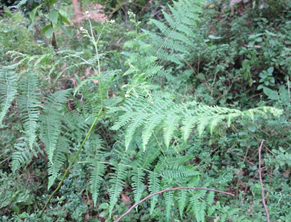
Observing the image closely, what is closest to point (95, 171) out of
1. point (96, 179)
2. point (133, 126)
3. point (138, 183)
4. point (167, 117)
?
point (96, 179)

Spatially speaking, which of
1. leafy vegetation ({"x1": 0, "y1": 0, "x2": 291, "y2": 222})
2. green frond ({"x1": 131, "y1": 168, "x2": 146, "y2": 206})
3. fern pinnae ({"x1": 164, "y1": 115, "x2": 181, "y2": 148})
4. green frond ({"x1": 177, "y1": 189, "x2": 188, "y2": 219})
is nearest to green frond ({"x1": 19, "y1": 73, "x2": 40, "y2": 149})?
leafy vegetation ({"x1": 0, "y1": 0, "x2": 291, "y2": 222})

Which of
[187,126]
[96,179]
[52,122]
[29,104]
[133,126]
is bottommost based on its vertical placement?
[96,179]

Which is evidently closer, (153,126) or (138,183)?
(153,126)

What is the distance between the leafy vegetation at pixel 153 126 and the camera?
59.5 inches

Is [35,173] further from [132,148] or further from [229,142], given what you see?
[229,142]

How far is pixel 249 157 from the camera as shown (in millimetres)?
2521

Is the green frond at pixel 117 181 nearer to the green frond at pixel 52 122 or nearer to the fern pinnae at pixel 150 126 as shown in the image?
the green frond at pixel 52 122

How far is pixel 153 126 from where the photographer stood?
3.96 feet

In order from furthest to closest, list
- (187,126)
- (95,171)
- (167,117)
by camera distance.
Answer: (95,171), (167,117), (187,126)

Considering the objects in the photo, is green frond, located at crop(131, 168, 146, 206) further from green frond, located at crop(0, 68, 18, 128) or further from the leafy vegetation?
green frond, located at crop(0, 68, 18, 128)

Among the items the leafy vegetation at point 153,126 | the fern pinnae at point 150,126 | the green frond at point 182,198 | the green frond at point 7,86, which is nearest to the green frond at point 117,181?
the leafy vegetation at point 153,126

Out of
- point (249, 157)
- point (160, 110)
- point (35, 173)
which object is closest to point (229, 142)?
point (249, 157)

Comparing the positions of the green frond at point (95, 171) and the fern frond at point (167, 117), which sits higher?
the fern frond at point (167, 117)

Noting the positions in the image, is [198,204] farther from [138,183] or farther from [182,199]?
[138,183]
